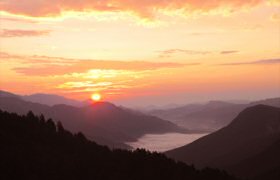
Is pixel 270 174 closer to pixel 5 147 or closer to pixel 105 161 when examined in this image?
pixel 105 161

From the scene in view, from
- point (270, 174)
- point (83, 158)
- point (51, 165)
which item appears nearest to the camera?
point (51, 165)

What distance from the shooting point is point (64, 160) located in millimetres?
91625

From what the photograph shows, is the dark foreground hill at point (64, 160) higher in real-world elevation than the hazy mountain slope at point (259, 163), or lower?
higher

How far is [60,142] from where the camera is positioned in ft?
341

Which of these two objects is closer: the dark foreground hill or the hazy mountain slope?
the dark foreground hill

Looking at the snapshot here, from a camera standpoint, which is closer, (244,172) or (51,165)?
(51,165)

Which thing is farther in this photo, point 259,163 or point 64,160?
point 259,163

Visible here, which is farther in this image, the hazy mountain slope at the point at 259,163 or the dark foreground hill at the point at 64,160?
the hazy mountain slope at the point at 259,163

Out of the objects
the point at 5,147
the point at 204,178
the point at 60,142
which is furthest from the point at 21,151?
the point at 204,178

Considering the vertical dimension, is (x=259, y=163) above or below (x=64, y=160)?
below

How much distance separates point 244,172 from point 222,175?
67635mm

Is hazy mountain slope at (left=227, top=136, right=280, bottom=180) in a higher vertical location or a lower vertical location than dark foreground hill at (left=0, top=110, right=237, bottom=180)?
lower

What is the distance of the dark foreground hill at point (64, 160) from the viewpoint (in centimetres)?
8281

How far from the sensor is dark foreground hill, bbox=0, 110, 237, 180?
8281 cm
